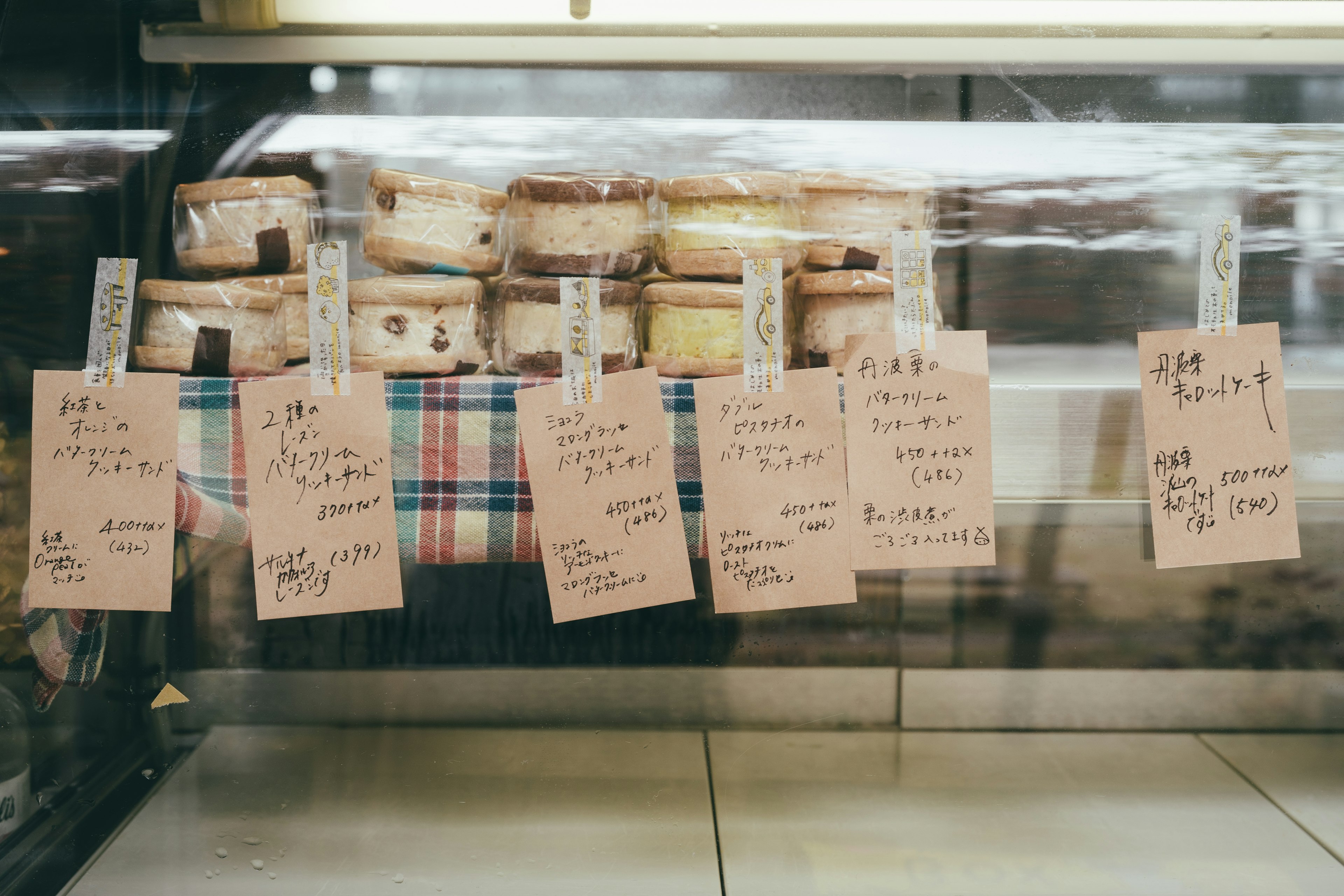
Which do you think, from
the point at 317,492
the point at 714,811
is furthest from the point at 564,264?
the point at 714,811

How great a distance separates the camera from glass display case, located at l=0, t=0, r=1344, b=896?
0.92 meters

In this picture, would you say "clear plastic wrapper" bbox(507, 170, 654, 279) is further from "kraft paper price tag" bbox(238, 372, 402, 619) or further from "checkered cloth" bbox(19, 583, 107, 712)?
"checkered cloth" bbox(19, 583, 107, 712)

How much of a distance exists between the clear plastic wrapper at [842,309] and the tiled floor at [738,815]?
53cm

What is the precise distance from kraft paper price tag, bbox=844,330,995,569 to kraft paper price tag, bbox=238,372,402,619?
0.49 meters

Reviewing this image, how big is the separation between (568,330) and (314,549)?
0.35 meters

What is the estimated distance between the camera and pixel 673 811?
3.33ft

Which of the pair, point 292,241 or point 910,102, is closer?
point 292,241

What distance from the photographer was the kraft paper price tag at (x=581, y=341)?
906mm

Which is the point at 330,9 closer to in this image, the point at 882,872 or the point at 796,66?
the point at 796,66

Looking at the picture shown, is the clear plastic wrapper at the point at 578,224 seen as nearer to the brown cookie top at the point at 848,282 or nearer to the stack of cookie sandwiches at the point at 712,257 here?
the stack of cookie sandwiches at the point at 712,257

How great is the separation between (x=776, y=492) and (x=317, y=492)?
1.57 ft

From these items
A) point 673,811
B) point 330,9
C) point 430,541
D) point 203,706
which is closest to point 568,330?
point 430,541

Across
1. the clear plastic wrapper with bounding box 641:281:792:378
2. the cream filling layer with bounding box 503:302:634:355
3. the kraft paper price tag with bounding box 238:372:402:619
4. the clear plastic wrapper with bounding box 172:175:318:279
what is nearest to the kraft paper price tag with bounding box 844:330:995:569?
the clear plastic wrapper with bounding box 641:281:792:378

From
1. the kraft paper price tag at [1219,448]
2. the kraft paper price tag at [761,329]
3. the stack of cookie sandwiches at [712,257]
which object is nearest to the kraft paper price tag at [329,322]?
the stack of cookie sandwiches at [712,257]
